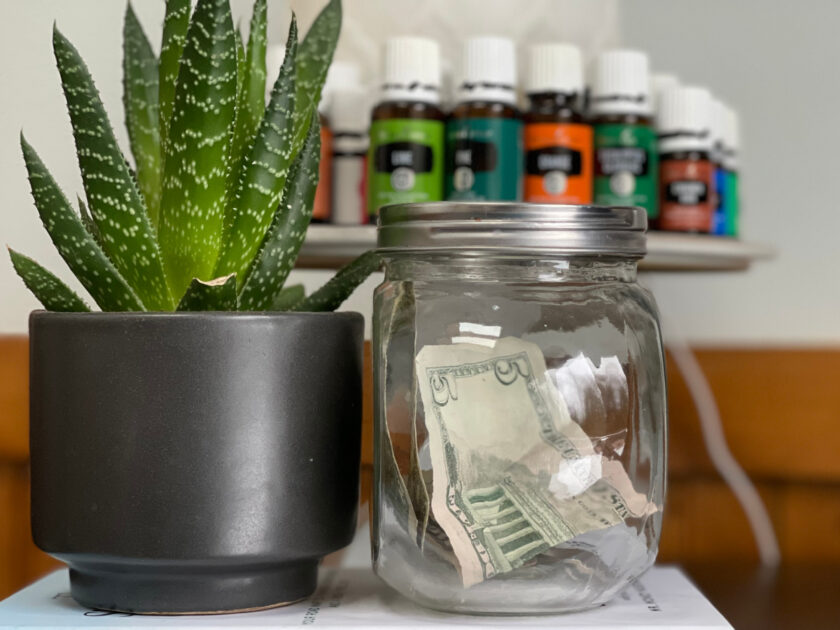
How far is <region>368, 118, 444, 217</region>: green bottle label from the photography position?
0.80 m

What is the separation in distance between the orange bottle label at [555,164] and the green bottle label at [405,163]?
8cm

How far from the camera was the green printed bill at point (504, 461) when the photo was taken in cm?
38

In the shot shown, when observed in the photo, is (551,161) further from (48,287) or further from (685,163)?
(48,287)

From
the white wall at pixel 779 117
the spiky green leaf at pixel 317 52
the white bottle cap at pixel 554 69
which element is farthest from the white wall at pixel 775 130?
the spiky green leaf at pixel 317 52

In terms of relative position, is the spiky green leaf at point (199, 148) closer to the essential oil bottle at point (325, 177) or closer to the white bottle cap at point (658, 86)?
the essential oil bottle at point (325, 177)

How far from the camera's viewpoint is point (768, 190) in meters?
1.03

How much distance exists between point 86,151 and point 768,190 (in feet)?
2.69

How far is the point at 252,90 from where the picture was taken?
1.43 ft

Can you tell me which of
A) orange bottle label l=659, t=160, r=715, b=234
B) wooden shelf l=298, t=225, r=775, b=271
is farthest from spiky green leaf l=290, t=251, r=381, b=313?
orange bottle label l=659, t=160, r=715, b=234

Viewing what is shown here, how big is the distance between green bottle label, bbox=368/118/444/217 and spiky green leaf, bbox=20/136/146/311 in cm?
42

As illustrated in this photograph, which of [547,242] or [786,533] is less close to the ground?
[547,242]

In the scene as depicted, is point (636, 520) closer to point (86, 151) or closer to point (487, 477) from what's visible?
point (487, 477)

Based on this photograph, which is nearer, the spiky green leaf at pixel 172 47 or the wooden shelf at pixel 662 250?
the spiky green leaf at pixel 172 47

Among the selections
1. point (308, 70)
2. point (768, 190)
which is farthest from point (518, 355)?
point (768, 190)
